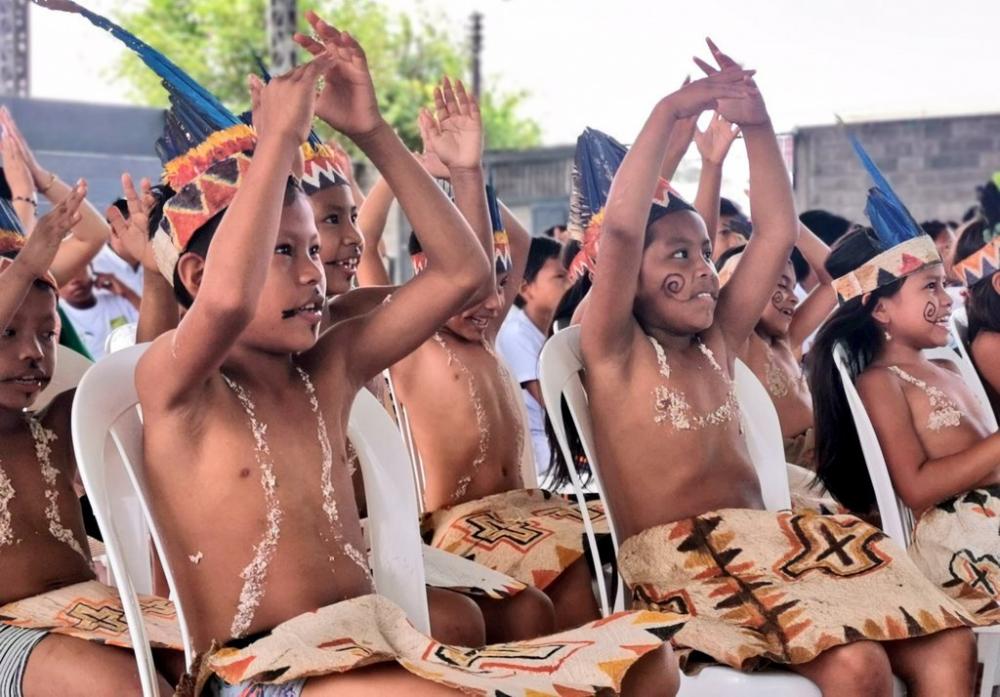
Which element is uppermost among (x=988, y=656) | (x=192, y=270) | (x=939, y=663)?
(x=192, y=270)

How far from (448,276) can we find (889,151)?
12.4 meters

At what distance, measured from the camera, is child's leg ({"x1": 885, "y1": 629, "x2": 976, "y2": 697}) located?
3.08 m

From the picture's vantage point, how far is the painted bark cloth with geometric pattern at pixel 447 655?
2348 millimetres

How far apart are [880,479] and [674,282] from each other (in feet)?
2.55

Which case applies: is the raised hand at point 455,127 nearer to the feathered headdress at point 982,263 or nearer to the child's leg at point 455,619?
the child's leg at point 455,619

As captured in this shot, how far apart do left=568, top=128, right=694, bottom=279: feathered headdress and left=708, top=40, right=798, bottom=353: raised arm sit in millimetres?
333

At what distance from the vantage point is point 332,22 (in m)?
28.7

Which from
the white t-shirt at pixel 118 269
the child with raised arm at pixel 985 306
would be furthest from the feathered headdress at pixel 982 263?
the white t-shirt at pixel 118 269

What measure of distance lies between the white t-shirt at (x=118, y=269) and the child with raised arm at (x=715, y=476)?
11.4 ft

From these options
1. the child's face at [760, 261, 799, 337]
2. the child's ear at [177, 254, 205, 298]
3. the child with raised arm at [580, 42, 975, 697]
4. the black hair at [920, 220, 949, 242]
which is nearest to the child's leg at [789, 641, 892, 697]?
the child with raised arm at [580, 42, 975, 697]

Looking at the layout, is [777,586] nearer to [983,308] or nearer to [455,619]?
[455,619]

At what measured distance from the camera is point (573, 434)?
3.69 metres

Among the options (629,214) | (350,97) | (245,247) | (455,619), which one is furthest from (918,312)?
(245,247)

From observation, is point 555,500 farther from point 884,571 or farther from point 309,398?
point 309,398
